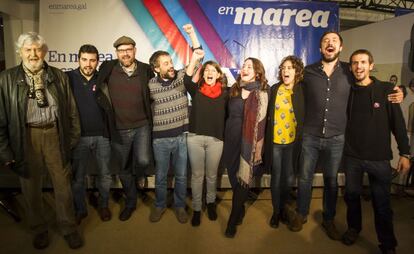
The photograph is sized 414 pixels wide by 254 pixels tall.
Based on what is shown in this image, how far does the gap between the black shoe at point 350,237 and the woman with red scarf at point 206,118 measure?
135cm

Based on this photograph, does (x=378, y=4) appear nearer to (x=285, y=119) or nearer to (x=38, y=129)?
(x=285, y=119)

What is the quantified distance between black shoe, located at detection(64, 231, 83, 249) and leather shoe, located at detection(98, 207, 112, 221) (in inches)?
18.0

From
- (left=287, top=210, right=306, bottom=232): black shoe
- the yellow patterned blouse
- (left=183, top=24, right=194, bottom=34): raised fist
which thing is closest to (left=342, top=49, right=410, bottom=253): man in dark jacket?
the yellow patterned blouse

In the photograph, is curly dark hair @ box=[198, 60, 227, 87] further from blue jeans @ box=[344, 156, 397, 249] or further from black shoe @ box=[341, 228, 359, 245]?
black shoe @ box=[341, 228, 359, 245]

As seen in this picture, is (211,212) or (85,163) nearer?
(85,163)

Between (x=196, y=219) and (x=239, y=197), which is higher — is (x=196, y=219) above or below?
below

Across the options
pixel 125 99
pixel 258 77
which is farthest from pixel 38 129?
pixel 258 77

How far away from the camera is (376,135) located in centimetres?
228

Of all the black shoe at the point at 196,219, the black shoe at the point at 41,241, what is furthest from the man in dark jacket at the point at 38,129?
the black shoe at the point at 196,219

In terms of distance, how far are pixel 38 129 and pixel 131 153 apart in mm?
911

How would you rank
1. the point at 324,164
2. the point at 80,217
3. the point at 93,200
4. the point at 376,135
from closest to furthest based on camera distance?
1. the point at 376,135
2. the point at 324,164
3. the point at 80,217
4. the point at 93,200

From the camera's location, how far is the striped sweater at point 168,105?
8.77 ft

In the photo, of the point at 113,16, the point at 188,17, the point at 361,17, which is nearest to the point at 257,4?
the point at 188,17

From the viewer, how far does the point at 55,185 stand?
2.45 m
